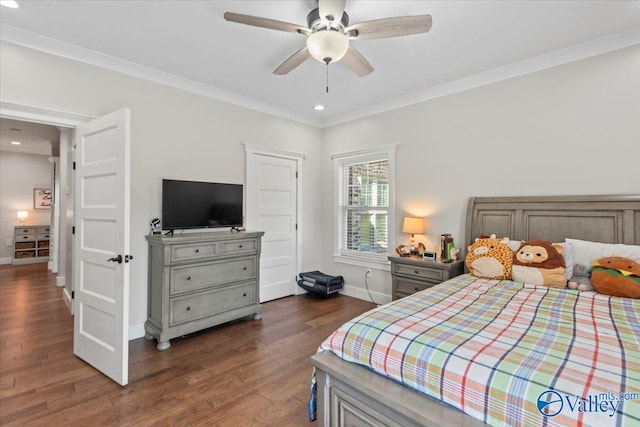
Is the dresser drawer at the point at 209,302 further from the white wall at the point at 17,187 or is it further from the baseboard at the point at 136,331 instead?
the white wall at the point at 17,187

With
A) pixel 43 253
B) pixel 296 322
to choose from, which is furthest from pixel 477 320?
pixel 43 253

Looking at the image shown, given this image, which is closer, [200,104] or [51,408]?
[51,408]

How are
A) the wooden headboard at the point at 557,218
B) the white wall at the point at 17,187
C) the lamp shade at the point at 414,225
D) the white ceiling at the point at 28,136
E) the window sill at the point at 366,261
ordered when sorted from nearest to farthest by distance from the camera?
A: 1. the wooden headboard at the point at 557,218
2. the lamp shade at the point at 414,225
3. the window sill at the point at 366,261
4. the white ceiling at the point at 28,136
5. the white wall at the point at 17,187

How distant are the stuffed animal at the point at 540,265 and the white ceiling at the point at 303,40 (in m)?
1.75

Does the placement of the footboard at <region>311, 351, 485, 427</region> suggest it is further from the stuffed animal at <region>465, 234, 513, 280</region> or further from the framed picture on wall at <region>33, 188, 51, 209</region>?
the framed picture on wall at <region>33, 188, 51, 209</region>

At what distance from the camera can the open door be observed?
227 cm

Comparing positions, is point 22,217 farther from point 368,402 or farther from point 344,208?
point 368,402

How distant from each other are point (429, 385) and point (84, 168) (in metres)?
3.08

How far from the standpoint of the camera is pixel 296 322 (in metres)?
3.51

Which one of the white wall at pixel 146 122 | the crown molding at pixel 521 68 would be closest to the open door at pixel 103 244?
the white wall at pixel 146 122

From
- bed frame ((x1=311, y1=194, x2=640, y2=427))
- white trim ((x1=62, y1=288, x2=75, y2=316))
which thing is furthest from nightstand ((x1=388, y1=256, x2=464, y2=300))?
white trim ((x1=62, y1=288, x2=75, y2=316))

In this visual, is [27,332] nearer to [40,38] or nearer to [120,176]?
[120,176]

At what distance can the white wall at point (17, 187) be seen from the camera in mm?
6688

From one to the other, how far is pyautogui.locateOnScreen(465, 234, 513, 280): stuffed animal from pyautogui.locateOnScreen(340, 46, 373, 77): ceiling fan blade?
1841 millimetres
